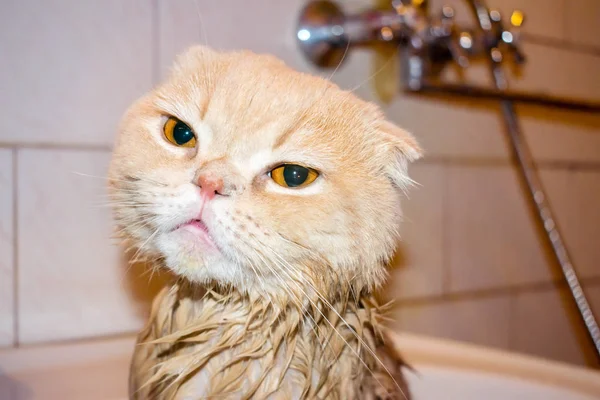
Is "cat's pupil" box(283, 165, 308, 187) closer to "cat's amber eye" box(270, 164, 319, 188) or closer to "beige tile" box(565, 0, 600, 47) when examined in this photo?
"cat's amber eye" box(270, 164, 319, 188)

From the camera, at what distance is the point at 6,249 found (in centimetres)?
90

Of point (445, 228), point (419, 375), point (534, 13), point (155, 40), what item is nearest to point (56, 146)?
point (155, 40)

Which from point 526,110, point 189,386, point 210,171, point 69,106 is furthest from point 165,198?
point 526,110

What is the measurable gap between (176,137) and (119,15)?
0.43 metres

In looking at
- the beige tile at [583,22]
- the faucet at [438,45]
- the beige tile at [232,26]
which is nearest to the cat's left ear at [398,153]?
the faucet at [438,45]

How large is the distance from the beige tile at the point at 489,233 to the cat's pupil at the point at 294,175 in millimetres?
790

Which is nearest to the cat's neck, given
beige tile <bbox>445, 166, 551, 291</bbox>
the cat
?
the cat

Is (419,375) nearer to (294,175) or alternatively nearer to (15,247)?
(294,175)

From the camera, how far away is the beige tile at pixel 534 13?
133cm

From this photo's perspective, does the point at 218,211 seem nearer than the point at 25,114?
Yes

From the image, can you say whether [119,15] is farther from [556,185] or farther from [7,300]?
[556,185]

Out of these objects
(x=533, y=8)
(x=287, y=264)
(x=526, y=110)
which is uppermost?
(x=533, y=8)

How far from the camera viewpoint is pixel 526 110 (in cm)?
148

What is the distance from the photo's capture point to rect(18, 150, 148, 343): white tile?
0.92 metres
